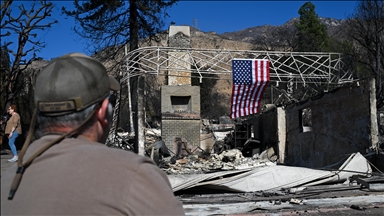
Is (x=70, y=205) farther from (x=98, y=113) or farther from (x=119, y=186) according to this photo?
(x=98, y=113)

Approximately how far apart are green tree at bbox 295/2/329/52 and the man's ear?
39.6 metres

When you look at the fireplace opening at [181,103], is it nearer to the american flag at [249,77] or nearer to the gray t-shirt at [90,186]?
the american flag at [249,77]

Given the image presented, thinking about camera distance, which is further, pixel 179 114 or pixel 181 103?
pixel 181 103

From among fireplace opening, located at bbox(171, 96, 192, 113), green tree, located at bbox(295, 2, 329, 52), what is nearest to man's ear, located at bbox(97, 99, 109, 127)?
fireplace opening, located at bbox(171, 96, 192, 113)

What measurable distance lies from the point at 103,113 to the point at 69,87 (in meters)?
0.16

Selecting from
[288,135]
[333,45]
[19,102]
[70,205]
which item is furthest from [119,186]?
[333,45]

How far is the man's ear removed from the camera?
1.45 metres

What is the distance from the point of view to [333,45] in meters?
41.0

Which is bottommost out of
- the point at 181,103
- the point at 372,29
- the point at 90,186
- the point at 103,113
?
the point at 90,186

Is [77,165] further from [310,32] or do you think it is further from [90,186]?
[310,32]

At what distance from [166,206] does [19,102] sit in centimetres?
2033

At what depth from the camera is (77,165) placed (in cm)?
126

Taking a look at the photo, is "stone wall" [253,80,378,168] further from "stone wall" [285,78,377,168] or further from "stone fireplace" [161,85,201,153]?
"stone fireplace" [161,85,201,153]

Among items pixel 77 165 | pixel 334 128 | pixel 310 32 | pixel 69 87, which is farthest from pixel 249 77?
pixel 310 32
